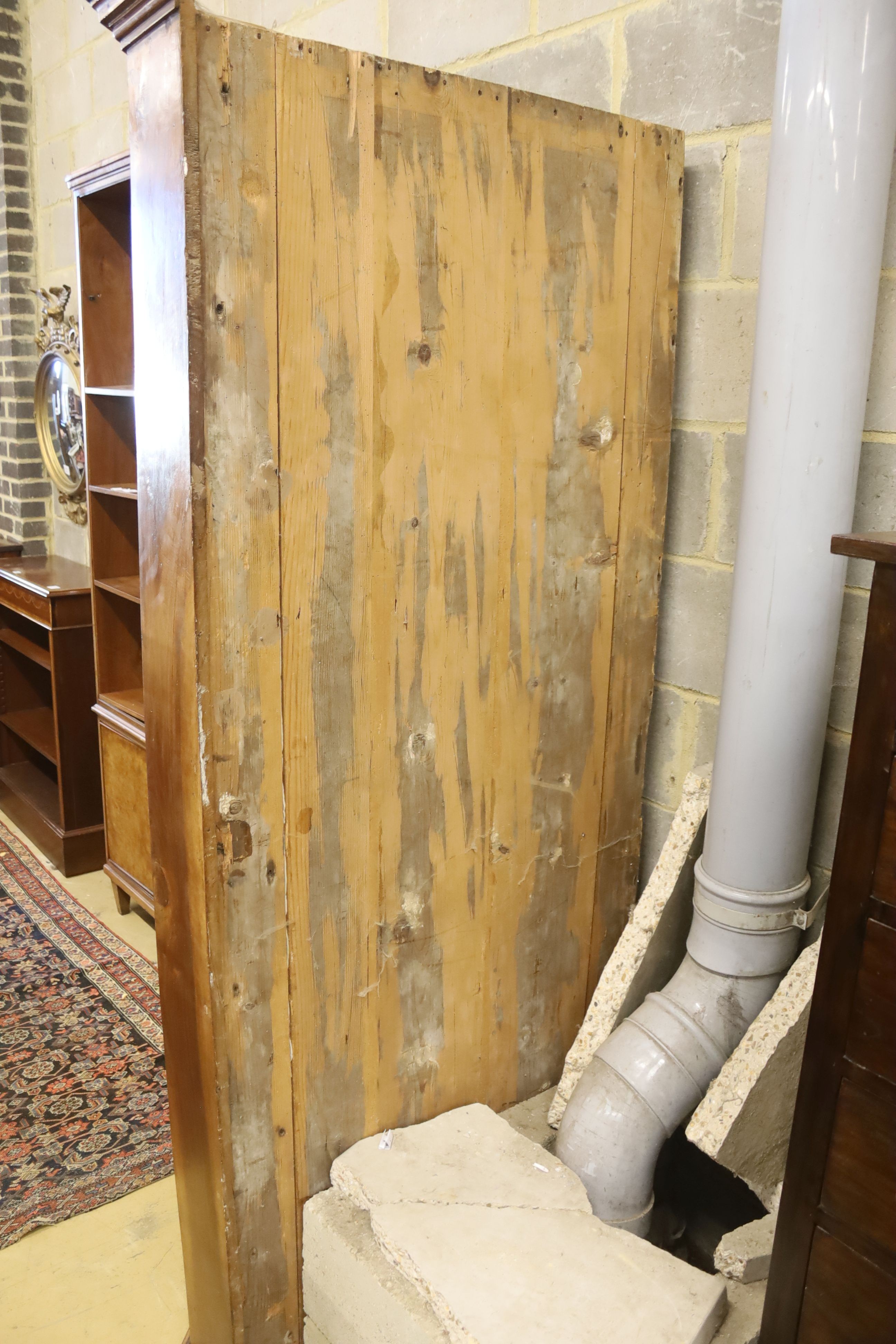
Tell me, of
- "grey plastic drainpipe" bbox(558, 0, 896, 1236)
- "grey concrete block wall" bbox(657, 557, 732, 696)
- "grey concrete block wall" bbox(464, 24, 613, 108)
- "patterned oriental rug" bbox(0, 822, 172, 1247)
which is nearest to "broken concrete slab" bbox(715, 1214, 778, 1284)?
"grey plastic drainpipe" bbox(558, 0, 896, 1236)

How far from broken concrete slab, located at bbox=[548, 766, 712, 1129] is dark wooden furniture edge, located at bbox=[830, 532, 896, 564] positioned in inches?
28.0

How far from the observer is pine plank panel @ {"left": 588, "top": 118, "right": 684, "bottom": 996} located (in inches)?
63.5

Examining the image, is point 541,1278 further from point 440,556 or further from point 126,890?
point 126,890

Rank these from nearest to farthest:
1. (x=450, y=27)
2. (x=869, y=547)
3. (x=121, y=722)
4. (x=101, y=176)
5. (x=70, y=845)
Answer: (x=869, y=547), (x=450, y=27), (x=101, y=176), (x=121, y=722), (x=70, y=845)

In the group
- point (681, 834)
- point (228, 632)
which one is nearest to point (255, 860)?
point (228, 632)

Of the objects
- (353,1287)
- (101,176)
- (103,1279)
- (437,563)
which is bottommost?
(103,1279)

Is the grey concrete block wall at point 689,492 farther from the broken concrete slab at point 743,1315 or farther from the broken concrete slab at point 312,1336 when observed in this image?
the broken concrete slab at point 312,1336

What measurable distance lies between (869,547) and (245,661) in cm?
74

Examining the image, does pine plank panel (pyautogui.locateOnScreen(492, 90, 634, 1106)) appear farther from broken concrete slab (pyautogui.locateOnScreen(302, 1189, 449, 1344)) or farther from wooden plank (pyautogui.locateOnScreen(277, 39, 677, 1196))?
broken concrete slab (pyautogui.locateOnScreen(302, 1189, 449, 1344))

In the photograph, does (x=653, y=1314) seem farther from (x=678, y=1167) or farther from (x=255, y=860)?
(x=255, y=860)

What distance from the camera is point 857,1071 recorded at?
1.12 metres

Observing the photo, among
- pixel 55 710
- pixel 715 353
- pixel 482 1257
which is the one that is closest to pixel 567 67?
pixel 715 353

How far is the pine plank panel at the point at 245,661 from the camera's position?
3.81ft

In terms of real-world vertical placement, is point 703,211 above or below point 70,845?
above
